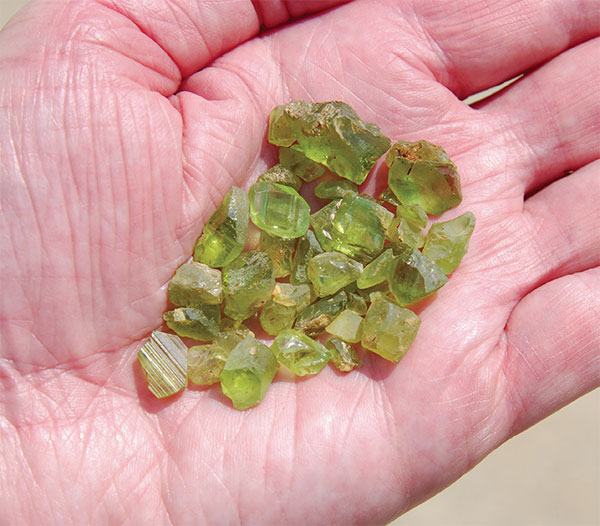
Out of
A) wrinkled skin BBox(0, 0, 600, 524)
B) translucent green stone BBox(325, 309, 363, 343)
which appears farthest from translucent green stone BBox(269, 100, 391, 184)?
translucent green stone BBox(325, 309, 363, 343)

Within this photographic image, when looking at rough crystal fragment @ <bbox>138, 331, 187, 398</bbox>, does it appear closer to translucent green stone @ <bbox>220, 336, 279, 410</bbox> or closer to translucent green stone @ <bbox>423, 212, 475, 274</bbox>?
translucent green stone @ <bbox>220, 336, 279, 410</bbox>

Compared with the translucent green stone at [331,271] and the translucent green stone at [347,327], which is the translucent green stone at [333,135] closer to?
the translucent green stone at [331,271]

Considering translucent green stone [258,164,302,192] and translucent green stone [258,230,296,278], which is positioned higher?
translucent green stone [258,164,302,192]

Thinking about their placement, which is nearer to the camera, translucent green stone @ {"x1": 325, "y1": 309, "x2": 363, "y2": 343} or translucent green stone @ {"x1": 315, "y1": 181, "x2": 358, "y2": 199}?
translucent green stone @ {"x1": 325, "y1": 309, "x2": 363, "y2": 343}

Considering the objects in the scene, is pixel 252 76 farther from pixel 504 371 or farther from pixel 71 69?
pixel 504 371

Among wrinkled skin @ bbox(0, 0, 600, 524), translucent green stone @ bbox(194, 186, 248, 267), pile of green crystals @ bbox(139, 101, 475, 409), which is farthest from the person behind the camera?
translucent green stone @ bbox(194, 186, 248, 267)

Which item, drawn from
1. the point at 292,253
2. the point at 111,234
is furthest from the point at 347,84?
the point at 111,234
